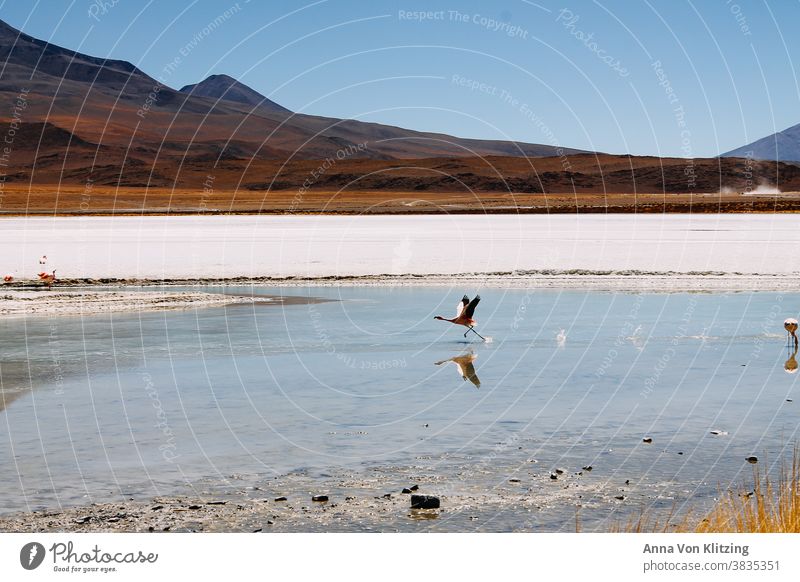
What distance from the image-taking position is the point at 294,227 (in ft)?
202

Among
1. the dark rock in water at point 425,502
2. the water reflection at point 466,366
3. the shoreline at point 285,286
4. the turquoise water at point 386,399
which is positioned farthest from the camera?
the shoreline at point 285,286

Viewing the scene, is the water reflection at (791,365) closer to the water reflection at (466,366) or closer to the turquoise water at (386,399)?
the turquoise water at (386,399)

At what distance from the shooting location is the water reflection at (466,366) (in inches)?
576

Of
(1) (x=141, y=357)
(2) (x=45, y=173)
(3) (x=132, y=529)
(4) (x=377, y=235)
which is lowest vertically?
(3) (x=132, y=529)

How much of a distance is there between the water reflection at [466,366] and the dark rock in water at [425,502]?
5651mm

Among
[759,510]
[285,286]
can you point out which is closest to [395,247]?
[285,286]

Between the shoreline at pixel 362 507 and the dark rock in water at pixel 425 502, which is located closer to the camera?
the shoreline at pixel 362 507

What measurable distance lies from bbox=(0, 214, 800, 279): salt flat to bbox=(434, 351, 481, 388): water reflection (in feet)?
52.6

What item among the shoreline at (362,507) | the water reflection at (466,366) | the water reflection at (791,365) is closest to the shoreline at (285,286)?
the water reflection at (466,366)

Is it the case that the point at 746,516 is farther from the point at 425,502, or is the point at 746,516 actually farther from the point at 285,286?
the point at 285,286

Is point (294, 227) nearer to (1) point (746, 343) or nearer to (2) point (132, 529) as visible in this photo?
(1) point (746, 343)

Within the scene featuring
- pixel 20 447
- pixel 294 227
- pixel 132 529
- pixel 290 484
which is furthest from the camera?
pixel 294 227

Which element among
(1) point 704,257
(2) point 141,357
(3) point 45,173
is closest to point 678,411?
(2) point 141,357
